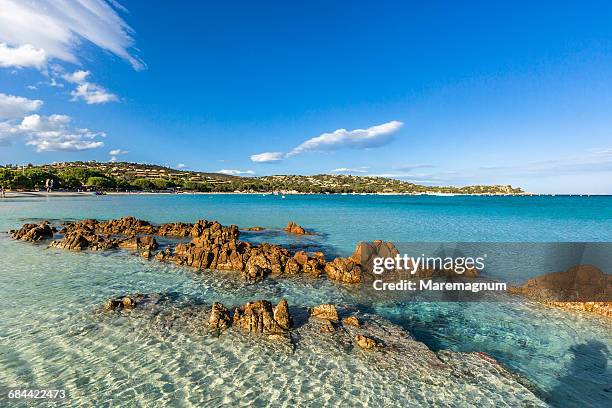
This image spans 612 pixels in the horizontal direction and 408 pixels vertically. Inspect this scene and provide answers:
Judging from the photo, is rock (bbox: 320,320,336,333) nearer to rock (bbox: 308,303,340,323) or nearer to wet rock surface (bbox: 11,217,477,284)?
rock (bbox: 308,303,340,323)

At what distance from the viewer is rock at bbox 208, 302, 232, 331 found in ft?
40.8

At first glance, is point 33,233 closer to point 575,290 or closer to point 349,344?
point 349,344

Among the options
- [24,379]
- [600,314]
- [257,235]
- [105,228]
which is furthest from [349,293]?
[105,228]

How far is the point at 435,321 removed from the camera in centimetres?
1388

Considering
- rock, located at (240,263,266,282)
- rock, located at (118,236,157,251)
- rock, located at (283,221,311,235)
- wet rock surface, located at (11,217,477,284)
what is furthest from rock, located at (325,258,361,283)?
rock, located at (283,221,311,235)

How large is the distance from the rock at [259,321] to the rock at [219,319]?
1.13ft

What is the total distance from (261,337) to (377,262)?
1268 cm

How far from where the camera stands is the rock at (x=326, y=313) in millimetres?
13273

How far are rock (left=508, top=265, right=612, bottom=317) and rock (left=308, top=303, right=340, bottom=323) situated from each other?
11.7 metres

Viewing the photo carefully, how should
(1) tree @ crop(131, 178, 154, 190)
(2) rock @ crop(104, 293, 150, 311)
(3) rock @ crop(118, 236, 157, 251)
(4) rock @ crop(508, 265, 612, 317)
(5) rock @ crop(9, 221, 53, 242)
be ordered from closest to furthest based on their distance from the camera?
(2) rock @ crop(104, 293, 150, 311)
(4) rock @ crop(508, 265, 612, 317)
(3) rock @ crop(118, 236, 157, 251)
(5) rock @ crop(9, 221, 53, 242)
(1) tree @ crop(131, 178, 154, 190)

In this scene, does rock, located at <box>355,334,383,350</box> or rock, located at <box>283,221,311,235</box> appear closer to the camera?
rock, located at <box>355,334,383,350</box>

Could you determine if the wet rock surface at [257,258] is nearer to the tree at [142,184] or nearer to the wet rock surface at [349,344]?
the wet rock surface at [349,344]

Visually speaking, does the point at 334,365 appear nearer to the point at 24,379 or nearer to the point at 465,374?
the point at 465,374

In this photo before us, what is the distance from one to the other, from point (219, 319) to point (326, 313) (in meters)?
4.56
